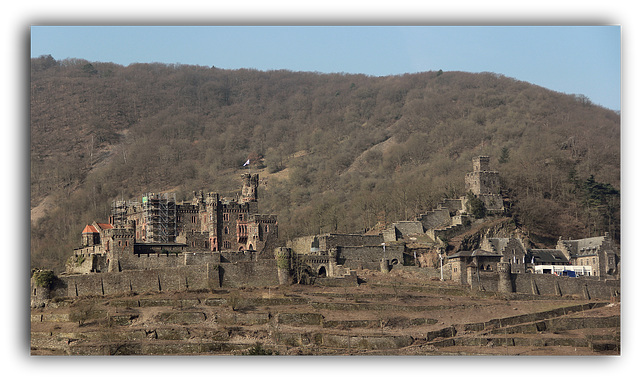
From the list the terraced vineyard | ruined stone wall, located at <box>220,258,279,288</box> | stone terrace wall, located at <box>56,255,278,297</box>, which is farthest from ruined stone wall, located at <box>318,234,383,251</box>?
stone terrace wall, located at <box>56,255,278,297</box>

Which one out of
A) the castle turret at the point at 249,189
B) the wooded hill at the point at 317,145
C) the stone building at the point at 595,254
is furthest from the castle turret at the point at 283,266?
the stone building at the point at 595,254

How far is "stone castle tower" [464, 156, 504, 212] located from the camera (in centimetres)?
9281

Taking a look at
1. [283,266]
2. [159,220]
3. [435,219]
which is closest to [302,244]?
[159,220]

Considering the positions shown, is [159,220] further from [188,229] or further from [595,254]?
[595,254]

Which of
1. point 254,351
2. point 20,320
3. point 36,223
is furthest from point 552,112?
point 20,320

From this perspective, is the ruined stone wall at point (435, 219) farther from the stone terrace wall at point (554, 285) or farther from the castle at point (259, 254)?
the stone terrace wall at point (554, 285)

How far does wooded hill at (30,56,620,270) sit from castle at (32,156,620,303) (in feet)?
22.0

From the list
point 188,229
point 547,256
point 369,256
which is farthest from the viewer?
point 547,256

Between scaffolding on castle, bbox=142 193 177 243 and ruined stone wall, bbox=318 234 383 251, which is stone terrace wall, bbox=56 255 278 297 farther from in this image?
ruined stone wall, bbox=318 234 383 251

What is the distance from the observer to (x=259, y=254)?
77562 millimetres

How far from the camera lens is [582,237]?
9069cm

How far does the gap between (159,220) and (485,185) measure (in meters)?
32.8

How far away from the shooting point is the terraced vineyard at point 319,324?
59219mm

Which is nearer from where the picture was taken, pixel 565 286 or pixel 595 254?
pixel 565 286
